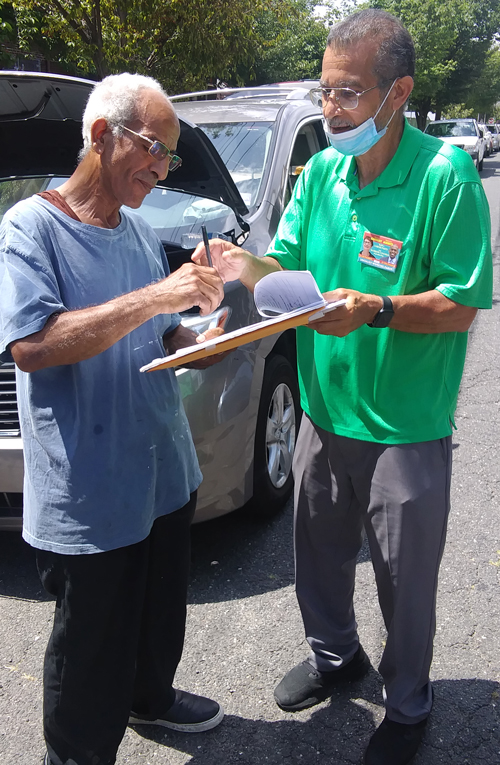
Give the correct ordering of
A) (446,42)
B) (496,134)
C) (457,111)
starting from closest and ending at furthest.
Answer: (446,42), (496,134), (457,111)

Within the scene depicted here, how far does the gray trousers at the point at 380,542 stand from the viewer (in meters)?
2.05

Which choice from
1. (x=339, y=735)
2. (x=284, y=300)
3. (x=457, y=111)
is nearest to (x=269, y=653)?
(x=339, y=735)

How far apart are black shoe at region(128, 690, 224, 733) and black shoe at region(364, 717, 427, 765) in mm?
528

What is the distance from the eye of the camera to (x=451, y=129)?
24.2m

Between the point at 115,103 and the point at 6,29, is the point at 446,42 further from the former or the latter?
the point at 115,103

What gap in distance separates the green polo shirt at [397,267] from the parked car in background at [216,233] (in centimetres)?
77

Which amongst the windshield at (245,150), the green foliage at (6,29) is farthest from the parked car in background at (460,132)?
the windshield at (245,150)

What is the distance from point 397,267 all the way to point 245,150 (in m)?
2.44

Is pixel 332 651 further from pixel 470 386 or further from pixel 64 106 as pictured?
pixel 470 386

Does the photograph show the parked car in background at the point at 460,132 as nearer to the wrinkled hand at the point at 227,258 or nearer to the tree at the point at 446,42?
the tree at the point at 446,42

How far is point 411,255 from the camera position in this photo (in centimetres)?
192

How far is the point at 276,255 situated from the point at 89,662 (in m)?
1.35

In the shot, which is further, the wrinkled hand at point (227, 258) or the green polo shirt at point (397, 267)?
the wrinkled hand at point (227, 258)

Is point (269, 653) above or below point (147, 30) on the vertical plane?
below
